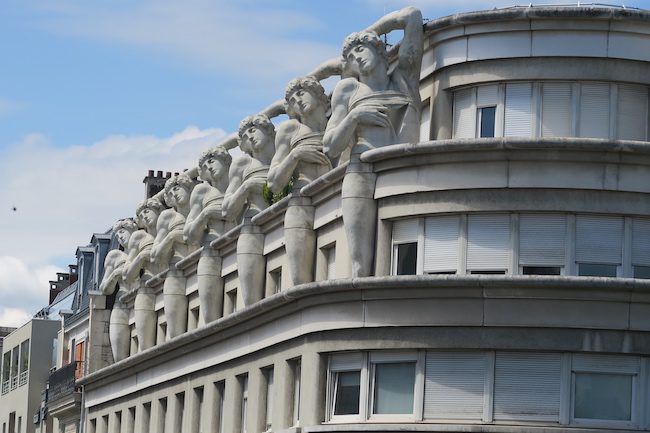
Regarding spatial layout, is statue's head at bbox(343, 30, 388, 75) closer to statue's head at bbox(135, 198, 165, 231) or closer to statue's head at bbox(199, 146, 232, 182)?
statue's head at bbox(199, 146, 232, 182)

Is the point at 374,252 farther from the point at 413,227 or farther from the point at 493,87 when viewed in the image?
the point at 493,87

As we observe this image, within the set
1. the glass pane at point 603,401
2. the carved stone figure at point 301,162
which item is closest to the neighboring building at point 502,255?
the glass pane at point 603,401

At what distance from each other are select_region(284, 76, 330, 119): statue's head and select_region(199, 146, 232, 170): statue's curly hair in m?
8.50

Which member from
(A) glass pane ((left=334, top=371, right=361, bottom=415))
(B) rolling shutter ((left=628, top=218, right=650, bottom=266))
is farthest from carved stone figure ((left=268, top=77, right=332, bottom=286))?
(B) rolling shutter ((left=628, top=218, right=650, bottom=266))

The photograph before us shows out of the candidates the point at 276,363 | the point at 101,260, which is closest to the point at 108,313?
the point at 101,260

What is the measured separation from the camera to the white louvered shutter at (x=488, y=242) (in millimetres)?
44875

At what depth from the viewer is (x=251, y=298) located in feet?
184

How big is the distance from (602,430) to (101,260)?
148 ft

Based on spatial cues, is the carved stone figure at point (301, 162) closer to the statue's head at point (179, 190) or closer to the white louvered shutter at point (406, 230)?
the white louvered shutter at point (406, 230)

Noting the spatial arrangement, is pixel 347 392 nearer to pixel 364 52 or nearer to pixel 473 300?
pixel 473 300

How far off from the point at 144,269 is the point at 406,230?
25.9 metres

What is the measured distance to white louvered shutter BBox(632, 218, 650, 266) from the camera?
4469 centimetres

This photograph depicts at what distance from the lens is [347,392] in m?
46.6

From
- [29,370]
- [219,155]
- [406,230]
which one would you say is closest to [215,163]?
[219,155]
